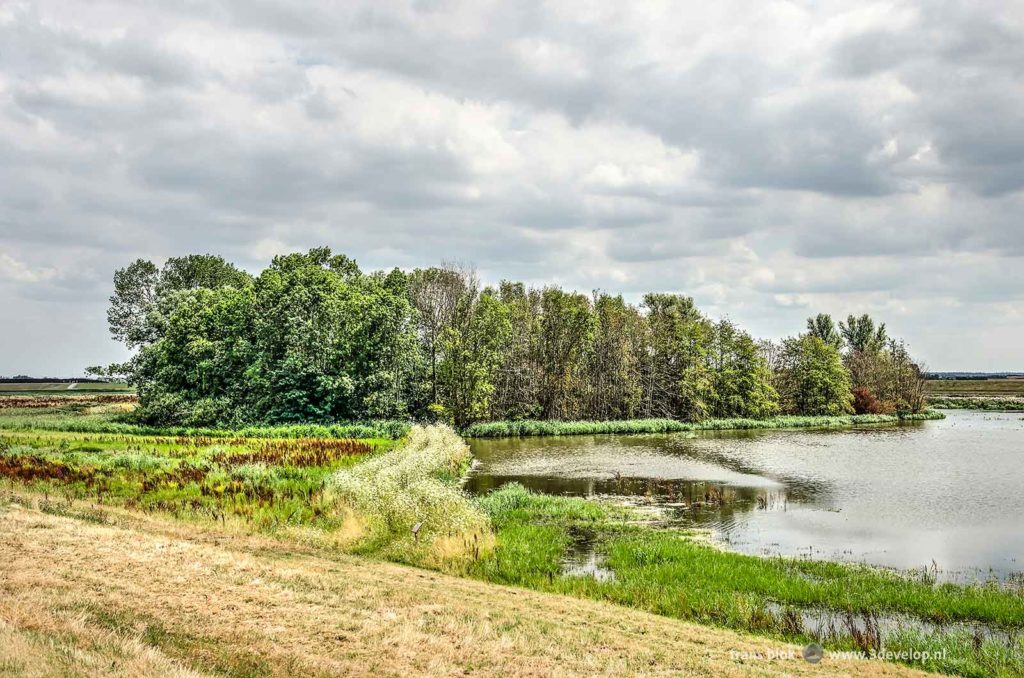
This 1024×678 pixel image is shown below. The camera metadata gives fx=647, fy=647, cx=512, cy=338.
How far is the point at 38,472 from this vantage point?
23.6 m

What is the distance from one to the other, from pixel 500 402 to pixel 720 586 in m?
54.8

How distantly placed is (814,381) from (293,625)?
82586 mm

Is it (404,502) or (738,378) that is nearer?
(404,502)

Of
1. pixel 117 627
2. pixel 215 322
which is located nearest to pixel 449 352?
pixel 215 322

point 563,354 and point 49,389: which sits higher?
point 563,354

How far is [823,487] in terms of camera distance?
28.9 metres

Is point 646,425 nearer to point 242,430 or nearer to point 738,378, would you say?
point 738,378

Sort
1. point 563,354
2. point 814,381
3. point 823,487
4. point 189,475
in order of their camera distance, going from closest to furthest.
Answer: point 189,475 → point 823,487 → point 563,354 → point 814,381

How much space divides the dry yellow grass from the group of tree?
40.8m

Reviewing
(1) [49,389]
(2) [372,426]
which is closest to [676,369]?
(2) [372,426]

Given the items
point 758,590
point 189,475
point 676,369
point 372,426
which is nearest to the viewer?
point 758,590

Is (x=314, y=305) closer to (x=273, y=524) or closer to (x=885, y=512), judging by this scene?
(x=273, y=524)

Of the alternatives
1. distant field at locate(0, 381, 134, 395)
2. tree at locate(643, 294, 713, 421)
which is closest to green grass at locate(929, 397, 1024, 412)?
tree at locate(643, 294, 713, 421)

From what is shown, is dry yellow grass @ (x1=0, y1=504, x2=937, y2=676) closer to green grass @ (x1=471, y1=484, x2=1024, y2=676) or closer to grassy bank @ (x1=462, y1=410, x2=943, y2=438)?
green grass @ (x1=471, y1=484, x2=1024, y2=676)
